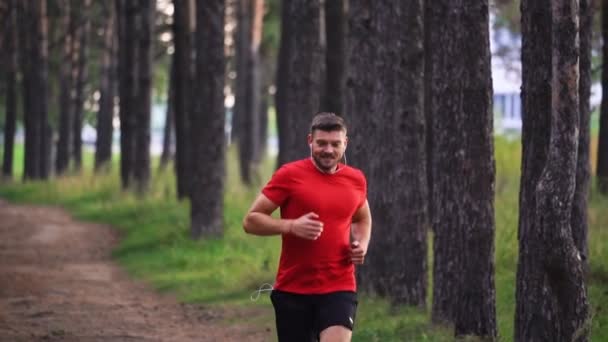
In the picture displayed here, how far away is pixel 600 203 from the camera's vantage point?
21.3 meters

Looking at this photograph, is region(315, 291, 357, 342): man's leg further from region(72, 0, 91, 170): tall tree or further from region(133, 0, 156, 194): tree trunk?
region(72, 0, 91, 170): tall tree

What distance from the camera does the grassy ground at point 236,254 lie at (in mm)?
13383

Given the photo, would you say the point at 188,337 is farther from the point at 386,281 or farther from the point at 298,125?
the point at 298,125

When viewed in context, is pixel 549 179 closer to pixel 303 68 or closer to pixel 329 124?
pixel 329 124

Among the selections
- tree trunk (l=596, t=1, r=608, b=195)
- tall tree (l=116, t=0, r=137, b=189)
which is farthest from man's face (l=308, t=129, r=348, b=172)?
tall tree (l=116, t=0, r=137, b=189)

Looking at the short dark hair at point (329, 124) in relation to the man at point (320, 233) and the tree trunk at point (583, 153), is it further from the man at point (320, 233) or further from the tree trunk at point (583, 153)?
the tree trunk at point (583, 153)

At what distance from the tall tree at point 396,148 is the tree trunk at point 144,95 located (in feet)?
49.3

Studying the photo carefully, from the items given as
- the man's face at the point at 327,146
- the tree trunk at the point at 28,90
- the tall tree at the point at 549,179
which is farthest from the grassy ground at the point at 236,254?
the tree trunk at the point at 28,90

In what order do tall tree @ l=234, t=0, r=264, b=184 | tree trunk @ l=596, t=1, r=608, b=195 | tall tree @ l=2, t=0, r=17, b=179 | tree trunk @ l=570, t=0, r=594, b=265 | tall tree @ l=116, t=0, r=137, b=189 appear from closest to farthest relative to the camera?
tree trunk @ l=570, t=0, r=594, b=265 → tree trunk @ l=596, t=1, r=608, b=195 → tall tree @ l=116, t=0, r=137, b=189 → tall tree @ l=234, t=0, r=264, b=184 → tall tree @ l=2, t=0, r=17, b=179

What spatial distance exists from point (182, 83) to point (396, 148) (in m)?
14.2

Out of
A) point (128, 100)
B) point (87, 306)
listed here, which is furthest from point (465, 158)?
point (128, 100)

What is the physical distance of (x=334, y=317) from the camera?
7.91 metres

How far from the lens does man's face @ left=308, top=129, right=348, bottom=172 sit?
7.82 meters

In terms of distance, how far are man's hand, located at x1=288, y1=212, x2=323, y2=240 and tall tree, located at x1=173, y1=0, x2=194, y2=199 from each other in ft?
62.7
